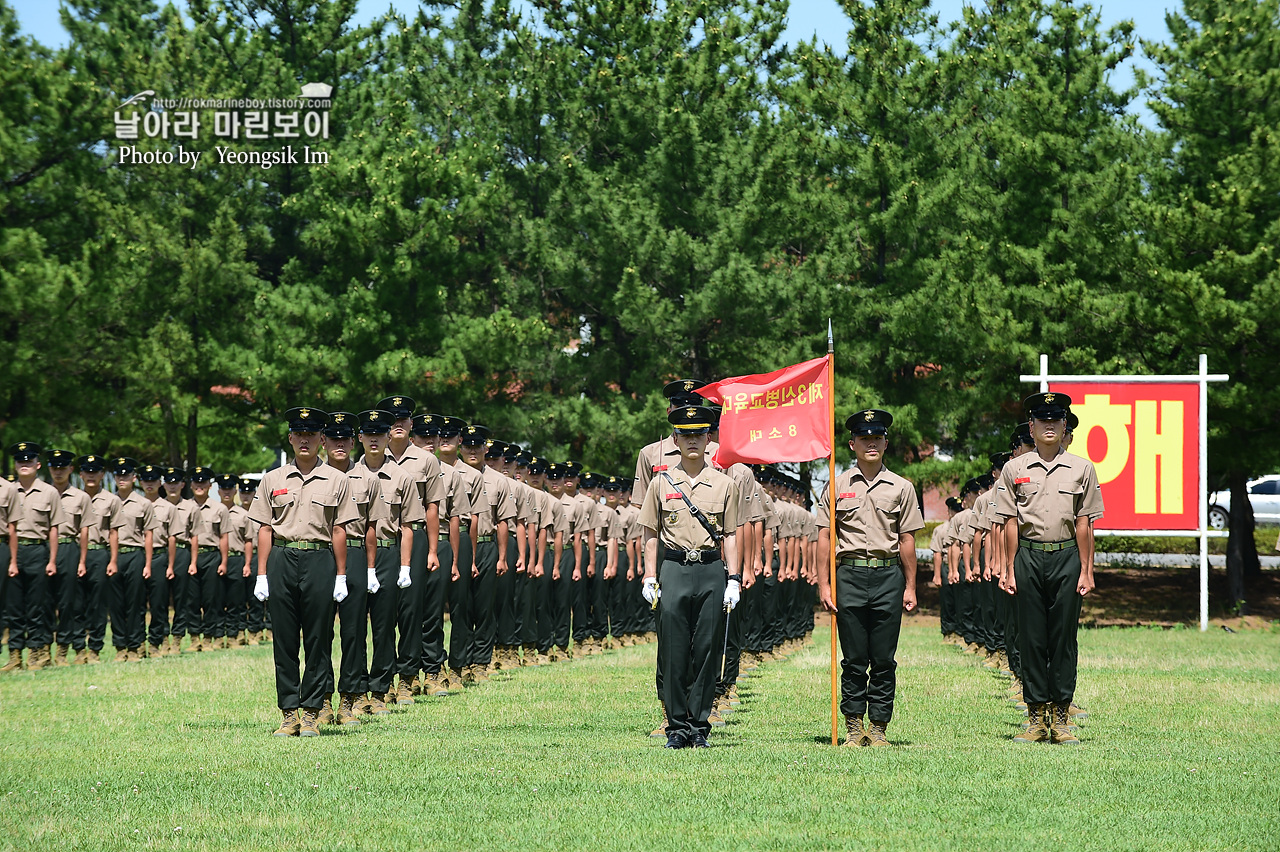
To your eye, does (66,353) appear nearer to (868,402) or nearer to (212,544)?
(212,544)

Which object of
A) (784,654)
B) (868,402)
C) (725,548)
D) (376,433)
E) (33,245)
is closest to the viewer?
(725,548)

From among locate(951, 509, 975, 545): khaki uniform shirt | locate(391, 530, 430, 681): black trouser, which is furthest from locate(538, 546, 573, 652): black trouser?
locate(391, 530, 430, 681): black trouser

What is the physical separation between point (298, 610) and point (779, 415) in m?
3.96

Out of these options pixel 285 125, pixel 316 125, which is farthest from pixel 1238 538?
pixel 285 125

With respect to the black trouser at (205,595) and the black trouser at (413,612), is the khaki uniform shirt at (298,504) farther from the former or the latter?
the black trouser at (205,595)

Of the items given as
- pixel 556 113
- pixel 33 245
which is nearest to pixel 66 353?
pixel 33 245

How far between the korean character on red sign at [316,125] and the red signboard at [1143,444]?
18.4 metres

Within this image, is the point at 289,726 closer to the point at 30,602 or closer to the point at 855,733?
the point at 855,733

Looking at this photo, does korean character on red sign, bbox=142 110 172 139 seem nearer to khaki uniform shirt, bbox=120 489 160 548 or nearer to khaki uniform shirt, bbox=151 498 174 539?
khaki uniform shirt, bbox=151 498 174 539

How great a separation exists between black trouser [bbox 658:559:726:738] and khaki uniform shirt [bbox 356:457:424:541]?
342cm

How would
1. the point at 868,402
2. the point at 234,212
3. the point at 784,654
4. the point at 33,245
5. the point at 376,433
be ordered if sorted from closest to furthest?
the point at 376,433 → the point at 784,654 → the point at 33,245 → the point at 868,402 → the point at 234,212

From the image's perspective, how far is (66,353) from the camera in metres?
28.5

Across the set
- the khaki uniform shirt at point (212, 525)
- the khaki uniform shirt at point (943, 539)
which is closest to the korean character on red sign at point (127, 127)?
the khaki uniform shirt at point (212, 525)

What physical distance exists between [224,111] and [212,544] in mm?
14873
